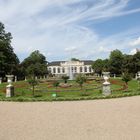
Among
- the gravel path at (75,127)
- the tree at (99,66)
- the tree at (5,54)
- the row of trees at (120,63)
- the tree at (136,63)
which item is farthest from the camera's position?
the tree at (99,66)

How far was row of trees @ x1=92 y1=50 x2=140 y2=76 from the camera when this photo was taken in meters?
64.9

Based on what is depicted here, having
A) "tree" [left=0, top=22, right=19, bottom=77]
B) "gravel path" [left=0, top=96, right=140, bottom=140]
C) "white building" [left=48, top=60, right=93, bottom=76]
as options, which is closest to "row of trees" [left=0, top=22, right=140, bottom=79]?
"tree" [left=0, top=22, right=19, bottom=77]

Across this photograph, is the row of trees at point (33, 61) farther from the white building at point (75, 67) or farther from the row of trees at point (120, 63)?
the white building at point (75, 67)

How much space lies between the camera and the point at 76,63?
122062mm

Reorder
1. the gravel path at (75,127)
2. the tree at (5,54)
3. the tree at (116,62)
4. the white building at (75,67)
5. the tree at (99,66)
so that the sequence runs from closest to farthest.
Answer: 1. the gravel path at (75,127)
2. the tree at (5,54)
3. the tree at (116,62)
4. the tree at (99,66)
5. the white building at (75,67)

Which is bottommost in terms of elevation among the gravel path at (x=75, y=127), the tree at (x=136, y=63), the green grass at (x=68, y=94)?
the gravel path at (x=75, y=127)

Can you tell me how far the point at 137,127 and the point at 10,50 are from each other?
4843 cm

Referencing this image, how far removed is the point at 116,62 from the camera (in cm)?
7381

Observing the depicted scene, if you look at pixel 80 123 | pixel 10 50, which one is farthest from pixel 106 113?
pixel 10 50

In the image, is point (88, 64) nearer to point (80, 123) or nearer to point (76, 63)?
point (76, 63)

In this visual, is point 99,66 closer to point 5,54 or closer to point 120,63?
point 120,63

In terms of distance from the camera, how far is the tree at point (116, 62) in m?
73.5

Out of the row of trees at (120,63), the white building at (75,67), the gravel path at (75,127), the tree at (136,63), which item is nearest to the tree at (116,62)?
the row of trees at (120,63)

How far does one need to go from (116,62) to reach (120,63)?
1.11 meters
